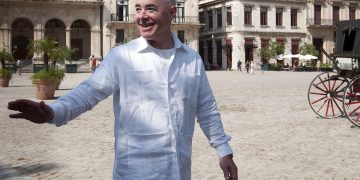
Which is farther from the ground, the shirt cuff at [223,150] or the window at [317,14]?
the window at [317,14]

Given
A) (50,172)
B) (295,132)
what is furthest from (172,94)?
(295,132)

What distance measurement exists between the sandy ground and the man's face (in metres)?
2.92

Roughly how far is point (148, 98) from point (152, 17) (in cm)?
39

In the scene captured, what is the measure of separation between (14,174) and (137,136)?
3.32 meters

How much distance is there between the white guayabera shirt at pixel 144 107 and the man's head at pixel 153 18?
0.05 metres

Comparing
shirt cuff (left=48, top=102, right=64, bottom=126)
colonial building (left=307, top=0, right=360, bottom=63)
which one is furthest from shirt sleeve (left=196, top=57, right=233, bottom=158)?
colonial building (left=307, top=0, right=360, bottom=63)

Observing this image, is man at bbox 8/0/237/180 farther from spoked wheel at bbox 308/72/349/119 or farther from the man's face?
spoked wheel at bbox 308/72/349/119

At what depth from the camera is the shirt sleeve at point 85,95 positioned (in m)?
1.97

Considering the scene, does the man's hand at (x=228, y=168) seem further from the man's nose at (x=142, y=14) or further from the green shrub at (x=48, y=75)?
the green shrub at (x=48, y=75)

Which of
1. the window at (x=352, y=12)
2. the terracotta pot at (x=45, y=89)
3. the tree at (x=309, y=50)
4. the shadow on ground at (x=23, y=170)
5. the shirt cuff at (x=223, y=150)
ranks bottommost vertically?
the shadow on ground at (x=23, y=170)

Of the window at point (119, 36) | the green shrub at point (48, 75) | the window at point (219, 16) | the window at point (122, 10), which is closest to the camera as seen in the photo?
the green shrub at point (48, 75)

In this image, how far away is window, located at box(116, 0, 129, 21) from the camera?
45294mm

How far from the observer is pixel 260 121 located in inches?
359

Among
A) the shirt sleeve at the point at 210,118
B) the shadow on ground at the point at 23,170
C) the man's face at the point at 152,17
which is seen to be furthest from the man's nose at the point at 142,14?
the shadow on ground at the point at 23,170
